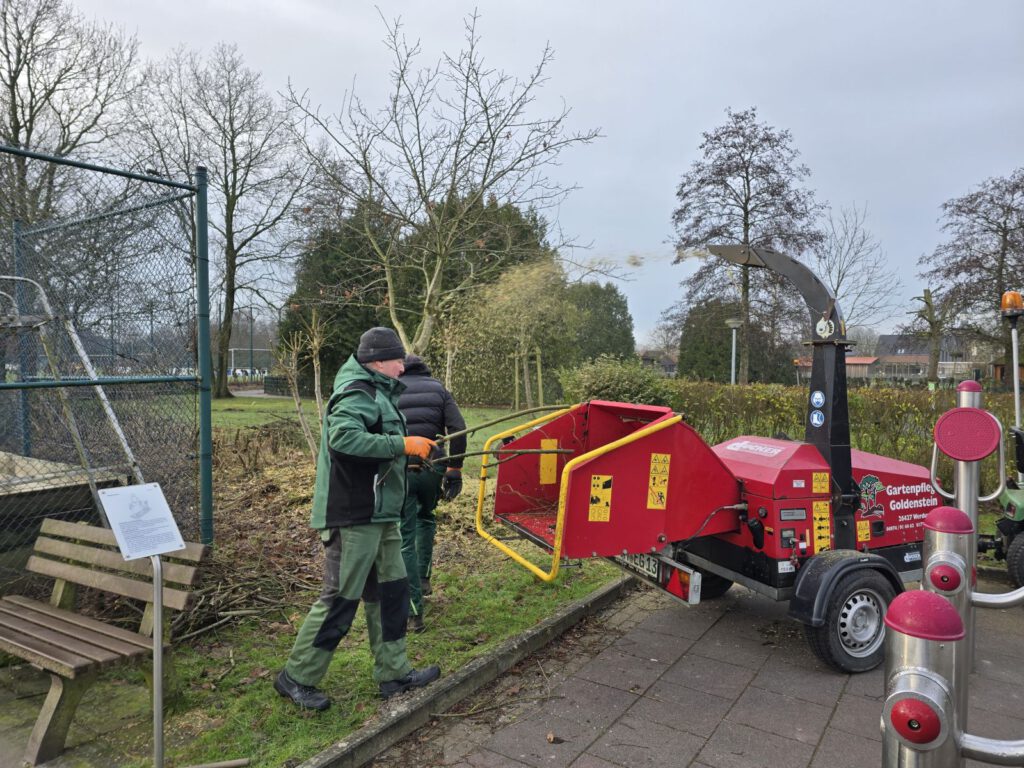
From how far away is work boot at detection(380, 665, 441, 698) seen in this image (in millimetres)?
3342

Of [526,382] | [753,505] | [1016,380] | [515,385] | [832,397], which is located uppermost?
[1016,380]

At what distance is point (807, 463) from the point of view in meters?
3.98

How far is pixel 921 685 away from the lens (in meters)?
1.37

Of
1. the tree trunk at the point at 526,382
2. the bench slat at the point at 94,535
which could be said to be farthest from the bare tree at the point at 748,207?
the bench slat at the point at 94,535

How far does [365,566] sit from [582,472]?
115 centimetres

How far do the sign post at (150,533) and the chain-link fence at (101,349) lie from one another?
5.83 ft

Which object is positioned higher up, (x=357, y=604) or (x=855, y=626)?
(x=357, y=604)

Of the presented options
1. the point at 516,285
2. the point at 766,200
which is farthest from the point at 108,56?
the point at 766,200

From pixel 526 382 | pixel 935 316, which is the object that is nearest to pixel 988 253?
pixel 935 316

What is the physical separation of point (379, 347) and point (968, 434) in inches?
105

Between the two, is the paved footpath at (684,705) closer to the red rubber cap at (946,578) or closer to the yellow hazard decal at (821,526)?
the yellow hazard decal at (821,526)

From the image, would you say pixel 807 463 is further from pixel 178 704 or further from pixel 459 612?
pixel 178 704

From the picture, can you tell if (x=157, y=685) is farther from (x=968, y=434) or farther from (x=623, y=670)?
(x=968, y=434)

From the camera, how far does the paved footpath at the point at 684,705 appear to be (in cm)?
301
